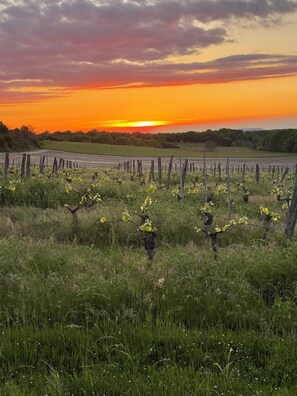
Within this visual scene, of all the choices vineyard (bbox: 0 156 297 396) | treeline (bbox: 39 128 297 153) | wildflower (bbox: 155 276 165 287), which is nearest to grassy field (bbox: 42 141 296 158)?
treeline (bbox: 39 128 297 153)

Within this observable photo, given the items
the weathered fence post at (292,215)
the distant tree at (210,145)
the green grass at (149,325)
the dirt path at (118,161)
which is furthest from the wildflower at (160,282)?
the distant tree at (210,145)

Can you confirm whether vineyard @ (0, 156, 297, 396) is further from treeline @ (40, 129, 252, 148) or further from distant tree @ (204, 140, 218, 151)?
treeline @ (40, 129, 252, 148)

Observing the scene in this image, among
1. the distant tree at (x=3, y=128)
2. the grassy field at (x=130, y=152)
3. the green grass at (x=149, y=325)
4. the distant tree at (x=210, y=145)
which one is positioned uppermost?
the distant tree at (x=3, y=128)

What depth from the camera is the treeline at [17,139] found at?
71875 mm

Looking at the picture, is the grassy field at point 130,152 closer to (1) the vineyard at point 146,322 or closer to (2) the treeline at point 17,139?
(2) the treeline at point 17,139

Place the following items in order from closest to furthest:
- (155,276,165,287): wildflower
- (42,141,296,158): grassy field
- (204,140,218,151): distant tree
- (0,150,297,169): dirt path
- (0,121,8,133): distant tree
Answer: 1. (155,276,165,287): wildflower
2. (0,150,297,169): dirt path
3. (0,121,8,133): distant tree
4. (42,141,296,158): grassy field
5. (204,140,218,151): distant tree

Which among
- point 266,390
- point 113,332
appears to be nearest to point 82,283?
point 113,332

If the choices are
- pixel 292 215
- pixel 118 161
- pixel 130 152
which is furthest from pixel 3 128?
pixel 292 215

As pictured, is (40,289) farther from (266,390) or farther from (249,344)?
(266,390)

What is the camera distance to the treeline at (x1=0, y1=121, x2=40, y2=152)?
236 feet

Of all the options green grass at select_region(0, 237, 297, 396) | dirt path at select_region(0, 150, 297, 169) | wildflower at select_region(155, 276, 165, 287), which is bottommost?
green grass at select_region(0, 237, 297, 396)

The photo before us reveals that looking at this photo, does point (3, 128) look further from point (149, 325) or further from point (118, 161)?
point (149, 325)

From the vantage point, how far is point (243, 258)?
6.69 metres

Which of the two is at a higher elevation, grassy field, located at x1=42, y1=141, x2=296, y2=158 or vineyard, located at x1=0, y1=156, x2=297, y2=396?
grassy field, located at x1=42, y1=141, x2=296, y2=158
